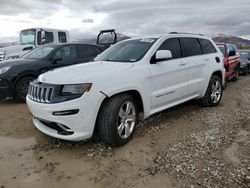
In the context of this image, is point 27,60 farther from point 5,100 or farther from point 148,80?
point 148,80

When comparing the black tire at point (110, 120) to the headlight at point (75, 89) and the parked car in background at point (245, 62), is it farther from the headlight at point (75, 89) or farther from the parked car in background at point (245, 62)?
the parked car in background at point (245, 62)

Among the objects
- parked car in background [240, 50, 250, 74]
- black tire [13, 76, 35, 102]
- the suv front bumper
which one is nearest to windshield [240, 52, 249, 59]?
parked car in background [240, 50, 250, 74]

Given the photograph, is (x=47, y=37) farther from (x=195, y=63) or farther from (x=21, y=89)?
(x=195, y=63)

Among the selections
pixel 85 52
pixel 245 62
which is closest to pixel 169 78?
pixel 85 52

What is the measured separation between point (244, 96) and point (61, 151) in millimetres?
5903

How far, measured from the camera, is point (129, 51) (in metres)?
4.88

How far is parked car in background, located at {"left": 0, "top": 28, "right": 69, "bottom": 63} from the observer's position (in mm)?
11586

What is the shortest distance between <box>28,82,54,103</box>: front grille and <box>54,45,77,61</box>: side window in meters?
3.59

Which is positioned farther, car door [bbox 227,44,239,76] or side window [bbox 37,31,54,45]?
side window [bbox 37,31,54,45]

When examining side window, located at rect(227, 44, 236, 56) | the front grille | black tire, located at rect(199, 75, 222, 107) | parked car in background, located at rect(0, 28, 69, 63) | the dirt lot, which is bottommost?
the dirt lot

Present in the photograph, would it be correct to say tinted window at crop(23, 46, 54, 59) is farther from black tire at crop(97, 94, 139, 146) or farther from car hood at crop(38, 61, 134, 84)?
black tire at crop(97, 94, 139, 146)

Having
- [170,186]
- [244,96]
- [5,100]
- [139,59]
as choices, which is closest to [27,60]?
[5,100]

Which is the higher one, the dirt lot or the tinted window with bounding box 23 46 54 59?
the tinted window with bounding box 23 46 54 59

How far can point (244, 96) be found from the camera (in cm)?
771
